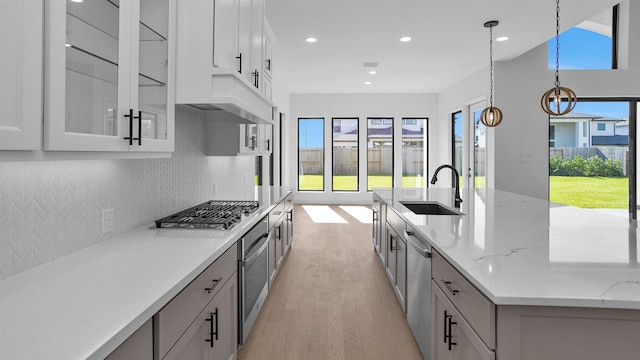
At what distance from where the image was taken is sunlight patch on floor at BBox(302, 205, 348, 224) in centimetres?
674

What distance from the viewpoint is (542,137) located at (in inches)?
237

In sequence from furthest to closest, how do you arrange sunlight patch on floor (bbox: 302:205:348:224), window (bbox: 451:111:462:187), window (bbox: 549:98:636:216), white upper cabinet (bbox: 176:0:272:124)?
window (bbox: 451:111:462:187) < sunlight patch on floor (bbox: 302:205:348:224) < window (bbox: 549:98:636:216) < white upper cabinet (bbox: 176:0:272:124)

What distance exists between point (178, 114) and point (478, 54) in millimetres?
Answer: 4923

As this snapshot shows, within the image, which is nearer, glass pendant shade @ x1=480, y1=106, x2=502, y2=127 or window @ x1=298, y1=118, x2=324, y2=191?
glass pendant shade @ x1=480, y1=106, x2=502, y2=127

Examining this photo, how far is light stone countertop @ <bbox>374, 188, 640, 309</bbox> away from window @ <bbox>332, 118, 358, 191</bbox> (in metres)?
6.79

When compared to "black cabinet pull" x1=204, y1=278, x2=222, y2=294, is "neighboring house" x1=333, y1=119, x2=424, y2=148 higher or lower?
higher

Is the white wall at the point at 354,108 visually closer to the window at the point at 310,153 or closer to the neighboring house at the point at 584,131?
the window at the point at 310,153

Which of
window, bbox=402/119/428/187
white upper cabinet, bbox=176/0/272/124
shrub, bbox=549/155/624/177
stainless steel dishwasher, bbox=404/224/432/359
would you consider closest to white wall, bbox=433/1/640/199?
shrub, bbox=549/155/624/177

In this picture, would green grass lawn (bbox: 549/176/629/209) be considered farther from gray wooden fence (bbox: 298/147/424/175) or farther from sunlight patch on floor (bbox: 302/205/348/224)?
sunlight patch on floor (bbox: 302/205/348/224)

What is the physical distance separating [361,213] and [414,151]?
2.73m

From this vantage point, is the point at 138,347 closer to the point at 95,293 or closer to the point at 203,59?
the point at 95,293

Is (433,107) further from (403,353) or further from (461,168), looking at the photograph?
(403,353)

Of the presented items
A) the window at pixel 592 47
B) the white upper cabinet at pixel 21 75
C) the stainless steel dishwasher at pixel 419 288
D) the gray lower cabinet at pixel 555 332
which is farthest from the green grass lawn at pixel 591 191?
the white upper cabinet at pixel 21 75

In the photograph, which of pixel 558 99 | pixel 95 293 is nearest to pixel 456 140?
pixel 558 99
